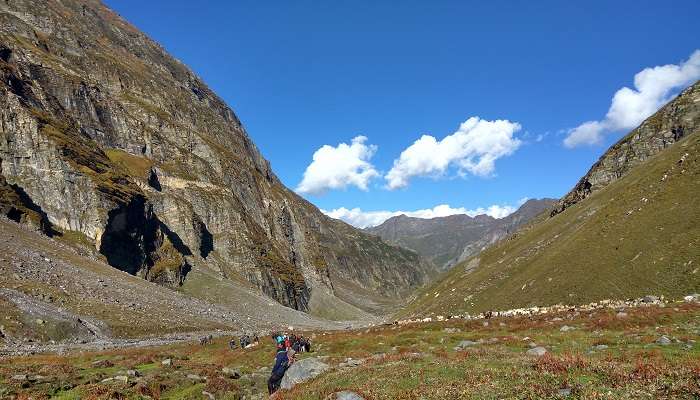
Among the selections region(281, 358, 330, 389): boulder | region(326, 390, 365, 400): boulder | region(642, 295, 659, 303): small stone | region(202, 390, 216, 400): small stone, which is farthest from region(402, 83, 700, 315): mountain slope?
region(202, 390, 216, 400): small stone

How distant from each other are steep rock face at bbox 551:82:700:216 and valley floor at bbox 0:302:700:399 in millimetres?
A: 100131

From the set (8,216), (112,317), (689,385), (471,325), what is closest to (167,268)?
(8,216)

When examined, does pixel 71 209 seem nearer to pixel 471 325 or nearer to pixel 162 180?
pixel 162 180

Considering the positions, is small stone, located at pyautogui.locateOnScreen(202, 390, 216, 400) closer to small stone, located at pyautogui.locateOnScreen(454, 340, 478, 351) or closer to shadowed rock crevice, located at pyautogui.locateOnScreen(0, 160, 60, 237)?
small stone, located at pyautogui.locateOnScreen(454, 340, 478, 351)

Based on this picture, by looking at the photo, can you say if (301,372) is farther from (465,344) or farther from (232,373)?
(465,344)

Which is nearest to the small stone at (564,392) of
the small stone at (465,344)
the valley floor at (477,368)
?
the valley floor at (477,368)

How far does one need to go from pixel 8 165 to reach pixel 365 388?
15105cm

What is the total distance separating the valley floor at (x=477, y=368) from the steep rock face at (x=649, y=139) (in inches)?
3942

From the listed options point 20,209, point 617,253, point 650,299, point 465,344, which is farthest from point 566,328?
point 20,209

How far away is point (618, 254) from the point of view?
63.5 meters

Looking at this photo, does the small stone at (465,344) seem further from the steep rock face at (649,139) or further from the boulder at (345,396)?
the steep rock face at (649,139)

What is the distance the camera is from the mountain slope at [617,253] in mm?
54750

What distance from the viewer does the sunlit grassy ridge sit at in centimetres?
5469

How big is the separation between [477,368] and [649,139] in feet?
445
